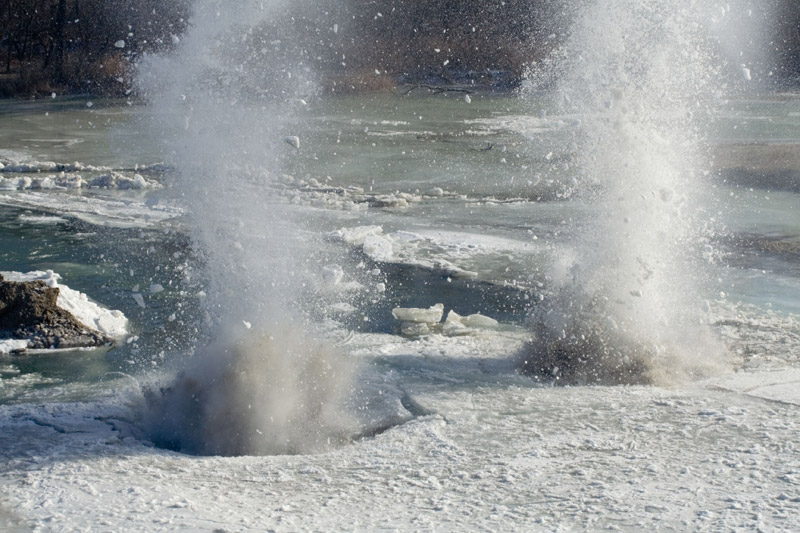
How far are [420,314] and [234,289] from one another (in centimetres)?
154

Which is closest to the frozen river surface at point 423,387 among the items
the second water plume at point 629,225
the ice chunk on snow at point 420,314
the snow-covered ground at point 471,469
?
the snow-covered ground at point 471,469

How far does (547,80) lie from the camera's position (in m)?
26.8

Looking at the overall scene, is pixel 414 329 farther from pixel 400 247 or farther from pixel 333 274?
pixel 400 247

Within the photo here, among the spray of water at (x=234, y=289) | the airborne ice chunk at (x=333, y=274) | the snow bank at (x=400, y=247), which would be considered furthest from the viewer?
the snow bank at (x=400, y=247)

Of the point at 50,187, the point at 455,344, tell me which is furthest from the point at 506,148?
the point at 455,344

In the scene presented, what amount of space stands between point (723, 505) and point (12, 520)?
317 centimetres

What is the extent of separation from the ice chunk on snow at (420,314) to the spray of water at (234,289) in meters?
0.77

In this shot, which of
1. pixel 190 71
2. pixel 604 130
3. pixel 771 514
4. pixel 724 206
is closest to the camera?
pixel 771 514

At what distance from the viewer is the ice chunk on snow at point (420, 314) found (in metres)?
8.06

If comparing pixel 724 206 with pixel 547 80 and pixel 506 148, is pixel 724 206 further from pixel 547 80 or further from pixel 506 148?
pixel 547 80

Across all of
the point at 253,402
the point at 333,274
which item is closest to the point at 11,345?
the point at 253,402

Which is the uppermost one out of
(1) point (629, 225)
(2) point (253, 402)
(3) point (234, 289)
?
(1) point (629, 225)

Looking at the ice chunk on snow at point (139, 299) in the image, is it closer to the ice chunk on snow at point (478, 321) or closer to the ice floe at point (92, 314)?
the ice floe at point (92, 314)

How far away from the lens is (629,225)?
24.9ft
